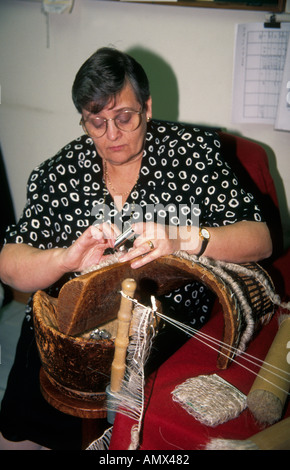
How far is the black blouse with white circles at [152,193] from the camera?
1.29m

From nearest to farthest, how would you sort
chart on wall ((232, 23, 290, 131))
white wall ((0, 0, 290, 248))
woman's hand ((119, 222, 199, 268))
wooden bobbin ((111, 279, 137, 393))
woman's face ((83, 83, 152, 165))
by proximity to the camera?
wooden bobbin ((111, 279, 137, 393)), woman's hand ((119, 222, 199, 268)), woman's face ((83, 83, 152, 165)), chart on wall ((232, 23, 290, 131)), white wall ((0, 0, 290, 248))

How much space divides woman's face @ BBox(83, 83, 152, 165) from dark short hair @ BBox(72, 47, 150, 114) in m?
0.02

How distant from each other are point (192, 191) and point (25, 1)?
A: 175 cm

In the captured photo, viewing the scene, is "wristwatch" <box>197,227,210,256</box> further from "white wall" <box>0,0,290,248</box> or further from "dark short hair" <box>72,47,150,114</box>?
"white wall" <box>0,0,290,248</box>

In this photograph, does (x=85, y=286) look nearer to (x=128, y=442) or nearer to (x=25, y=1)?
(x=128, y=442)

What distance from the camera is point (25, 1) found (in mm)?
2119

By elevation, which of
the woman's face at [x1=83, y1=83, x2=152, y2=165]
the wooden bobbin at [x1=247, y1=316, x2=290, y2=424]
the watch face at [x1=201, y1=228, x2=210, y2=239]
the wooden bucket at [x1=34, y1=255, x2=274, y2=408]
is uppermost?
the woman's face at [x1=83, y1=83, x2=152, y2=165]

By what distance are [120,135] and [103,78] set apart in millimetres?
189

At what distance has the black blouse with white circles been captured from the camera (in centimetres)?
129

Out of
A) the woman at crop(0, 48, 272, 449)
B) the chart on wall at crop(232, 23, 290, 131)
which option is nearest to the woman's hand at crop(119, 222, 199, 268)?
the woman at crop(0, 48, 272, 449)

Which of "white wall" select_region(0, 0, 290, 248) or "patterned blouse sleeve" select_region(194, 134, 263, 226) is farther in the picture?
"white wall" select_region(0, 0, 290, 248)

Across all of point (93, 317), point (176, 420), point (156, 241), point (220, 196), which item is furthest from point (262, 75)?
point (176, 420)
